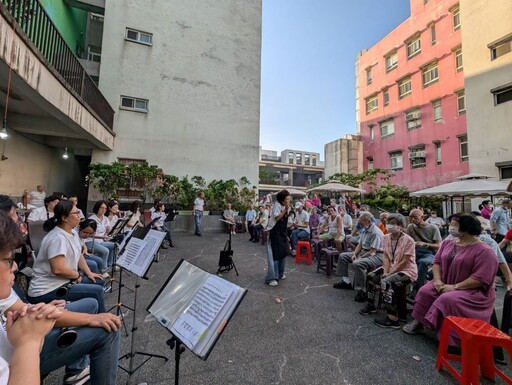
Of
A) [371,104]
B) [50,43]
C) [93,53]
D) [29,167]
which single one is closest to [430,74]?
[371,104]

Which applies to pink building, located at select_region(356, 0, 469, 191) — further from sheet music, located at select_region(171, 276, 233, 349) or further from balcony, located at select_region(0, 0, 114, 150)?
balcony, located at select_region(0, 0, 114, 150)

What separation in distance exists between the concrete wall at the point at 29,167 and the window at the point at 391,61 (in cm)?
2311

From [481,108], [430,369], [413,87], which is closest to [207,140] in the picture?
[430,369]

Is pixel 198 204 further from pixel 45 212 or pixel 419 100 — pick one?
pixel 419 100

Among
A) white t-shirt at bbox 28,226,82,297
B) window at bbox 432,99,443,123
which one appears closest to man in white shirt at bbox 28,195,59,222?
white t-shirt at bbox 28,226,82,297

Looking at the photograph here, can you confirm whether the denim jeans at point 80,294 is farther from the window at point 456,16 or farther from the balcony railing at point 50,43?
the window at point 456,16

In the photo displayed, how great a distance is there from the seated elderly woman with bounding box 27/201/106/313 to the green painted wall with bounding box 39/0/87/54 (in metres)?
10.00

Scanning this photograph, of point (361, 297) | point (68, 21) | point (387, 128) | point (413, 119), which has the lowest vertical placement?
point (361, 297)

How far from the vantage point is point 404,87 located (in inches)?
735

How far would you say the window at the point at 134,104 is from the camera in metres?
11.3

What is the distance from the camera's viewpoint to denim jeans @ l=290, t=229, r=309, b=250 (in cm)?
752

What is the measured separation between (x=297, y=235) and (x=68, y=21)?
13.7 metres

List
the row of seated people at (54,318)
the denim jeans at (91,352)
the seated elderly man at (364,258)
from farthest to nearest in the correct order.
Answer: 1. the seated elderly man at (364,258)
2. the denim jeans at (91,352)
3. the row of seated people at (54,318)

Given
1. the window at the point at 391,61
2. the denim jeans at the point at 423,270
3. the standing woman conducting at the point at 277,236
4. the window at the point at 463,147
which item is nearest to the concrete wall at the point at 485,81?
the window at the point at 463,147
